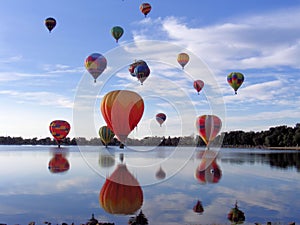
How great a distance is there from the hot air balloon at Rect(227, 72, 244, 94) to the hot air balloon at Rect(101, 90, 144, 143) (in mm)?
20224

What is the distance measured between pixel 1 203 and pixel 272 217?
1244 centimetres

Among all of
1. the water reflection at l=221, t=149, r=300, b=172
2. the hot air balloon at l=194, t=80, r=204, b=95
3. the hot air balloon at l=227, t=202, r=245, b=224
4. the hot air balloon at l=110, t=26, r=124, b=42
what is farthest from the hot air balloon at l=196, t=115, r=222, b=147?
the hot air balloon at l=227, t=202, r=245, b=224

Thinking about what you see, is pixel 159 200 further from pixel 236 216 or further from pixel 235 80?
pixel 235 80

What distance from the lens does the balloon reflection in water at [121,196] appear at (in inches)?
627

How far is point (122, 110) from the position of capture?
1286 inches

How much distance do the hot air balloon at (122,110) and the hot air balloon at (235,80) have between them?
20224 millimetres

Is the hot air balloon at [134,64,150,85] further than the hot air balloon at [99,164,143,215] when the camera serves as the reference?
Yes

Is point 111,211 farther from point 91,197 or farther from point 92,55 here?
point 92,55

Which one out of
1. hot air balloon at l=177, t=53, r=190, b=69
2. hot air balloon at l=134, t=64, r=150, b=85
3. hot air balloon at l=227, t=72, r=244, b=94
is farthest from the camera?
hot air balloon at l=177, t=53, r=190, b=69

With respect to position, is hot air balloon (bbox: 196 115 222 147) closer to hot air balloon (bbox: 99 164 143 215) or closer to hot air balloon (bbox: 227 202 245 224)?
hot air balloon (bbox: 99 164 143 215)

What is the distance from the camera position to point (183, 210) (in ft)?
51.4

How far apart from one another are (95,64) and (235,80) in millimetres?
19160

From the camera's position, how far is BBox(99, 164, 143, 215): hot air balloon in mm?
15945

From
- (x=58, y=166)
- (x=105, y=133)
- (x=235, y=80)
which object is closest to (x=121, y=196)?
(x=58, y=166)
